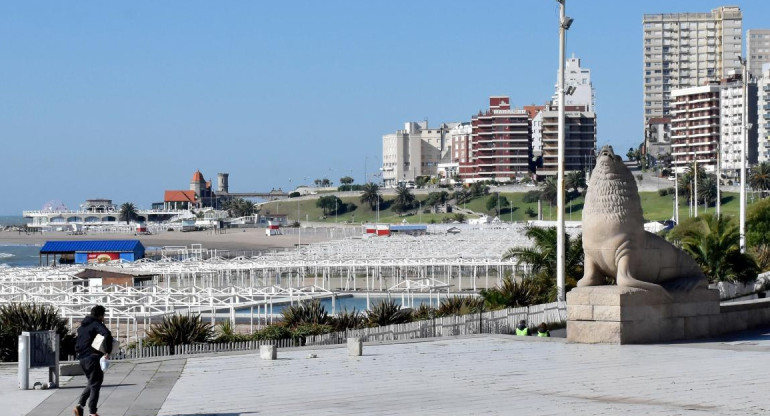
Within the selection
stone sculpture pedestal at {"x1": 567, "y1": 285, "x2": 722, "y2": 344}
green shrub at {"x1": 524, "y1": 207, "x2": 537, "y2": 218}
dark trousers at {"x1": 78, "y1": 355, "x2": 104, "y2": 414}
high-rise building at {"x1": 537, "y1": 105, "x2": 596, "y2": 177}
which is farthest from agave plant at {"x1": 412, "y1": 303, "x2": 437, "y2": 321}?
high-rise building at {"x1": 537, "y1": 105, "x2": 596, "y2": 177}

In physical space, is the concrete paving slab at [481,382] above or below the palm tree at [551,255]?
below

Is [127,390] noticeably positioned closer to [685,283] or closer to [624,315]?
[624,315]

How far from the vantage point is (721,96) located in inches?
7057

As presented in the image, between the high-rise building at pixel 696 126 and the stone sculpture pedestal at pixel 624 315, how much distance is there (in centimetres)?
15717

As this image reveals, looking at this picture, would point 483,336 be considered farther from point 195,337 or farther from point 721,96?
point 721,96

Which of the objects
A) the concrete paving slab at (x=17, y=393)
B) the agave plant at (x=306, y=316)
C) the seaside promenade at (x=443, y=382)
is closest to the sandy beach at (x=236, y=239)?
the agave plant at (x=306, y=316)

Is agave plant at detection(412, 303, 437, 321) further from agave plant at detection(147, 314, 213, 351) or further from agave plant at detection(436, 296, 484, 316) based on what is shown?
agave plant at detection(147, 314, 213, 351)

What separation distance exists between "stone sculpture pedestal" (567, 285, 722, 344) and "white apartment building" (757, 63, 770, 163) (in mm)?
173584

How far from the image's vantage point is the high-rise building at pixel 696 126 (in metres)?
180

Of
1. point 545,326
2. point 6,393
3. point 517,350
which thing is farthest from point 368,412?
point 545,326

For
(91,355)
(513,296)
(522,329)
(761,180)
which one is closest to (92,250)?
(513,296)

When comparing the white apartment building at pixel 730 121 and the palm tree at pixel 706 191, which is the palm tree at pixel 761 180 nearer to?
the palm tree at pixel 706 191

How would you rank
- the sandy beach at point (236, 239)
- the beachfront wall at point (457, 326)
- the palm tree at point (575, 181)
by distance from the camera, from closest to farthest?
the beachfront wall at point (457, 326), the sandy beach at point (236, 239), the palm tree at point (575, 181)

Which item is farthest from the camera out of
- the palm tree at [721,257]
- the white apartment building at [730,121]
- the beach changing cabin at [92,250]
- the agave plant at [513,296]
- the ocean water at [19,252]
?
the white apartment building at [730,121]
